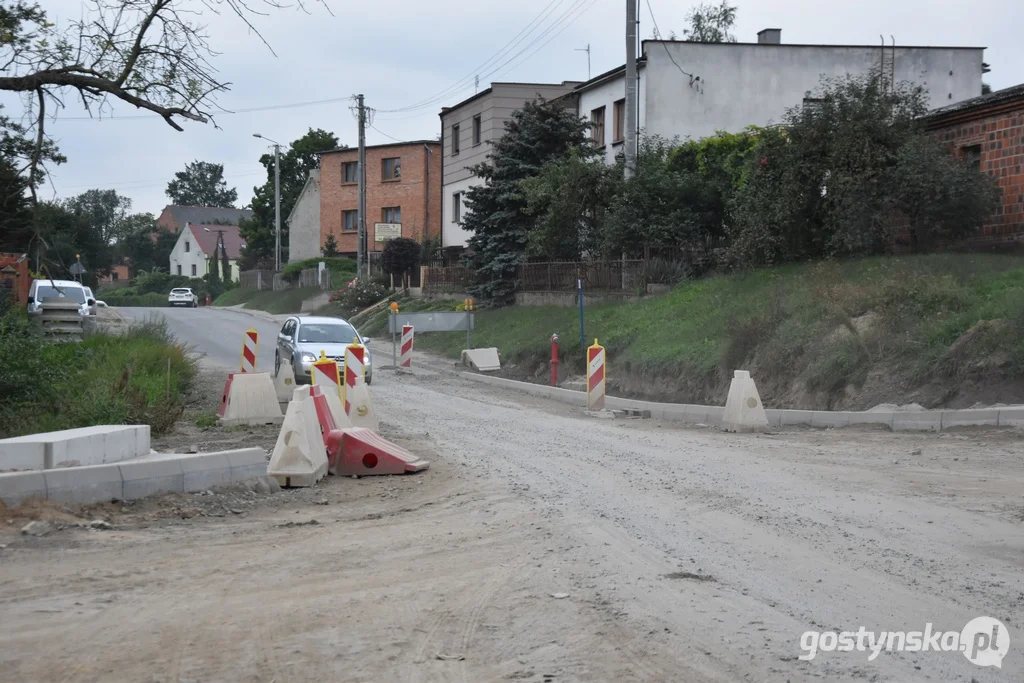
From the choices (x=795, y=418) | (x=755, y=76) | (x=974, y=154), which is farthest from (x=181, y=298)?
(x=795, y=418)

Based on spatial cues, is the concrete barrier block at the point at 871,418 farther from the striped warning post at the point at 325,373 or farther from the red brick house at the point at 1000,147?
the red brick house at the point at 1000,147

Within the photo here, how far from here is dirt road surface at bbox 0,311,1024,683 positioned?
16.7ft

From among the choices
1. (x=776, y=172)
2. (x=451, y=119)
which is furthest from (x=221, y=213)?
(x=776, y=172)

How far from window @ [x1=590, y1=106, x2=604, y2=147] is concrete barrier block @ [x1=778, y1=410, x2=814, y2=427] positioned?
23760 mm

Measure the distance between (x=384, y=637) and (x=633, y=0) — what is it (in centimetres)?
2478

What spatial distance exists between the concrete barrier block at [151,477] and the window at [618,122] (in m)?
29.9

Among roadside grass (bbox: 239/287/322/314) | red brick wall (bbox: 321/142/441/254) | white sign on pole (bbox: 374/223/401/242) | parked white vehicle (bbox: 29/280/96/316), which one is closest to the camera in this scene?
parked white vehicle (bbox: 29/280/96/316)

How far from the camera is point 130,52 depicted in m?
10.2

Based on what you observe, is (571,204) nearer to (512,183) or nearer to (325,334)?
(512,183)

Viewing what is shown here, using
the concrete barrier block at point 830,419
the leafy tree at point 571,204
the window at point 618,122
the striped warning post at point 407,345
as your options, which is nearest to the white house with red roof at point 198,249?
the window at point 618,122

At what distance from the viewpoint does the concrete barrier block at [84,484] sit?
8180mm

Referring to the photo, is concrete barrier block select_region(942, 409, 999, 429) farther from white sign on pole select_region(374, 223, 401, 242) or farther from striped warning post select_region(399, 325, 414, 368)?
white sign on pole select_region(374, 223, 401, 242)

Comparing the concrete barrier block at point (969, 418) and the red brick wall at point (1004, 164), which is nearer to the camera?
the concrete barrier block at point (969, 418)

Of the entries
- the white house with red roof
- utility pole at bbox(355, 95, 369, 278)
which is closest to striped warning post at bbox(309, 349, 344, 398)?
utility pole at bbox(355, 95, 369, 278)
